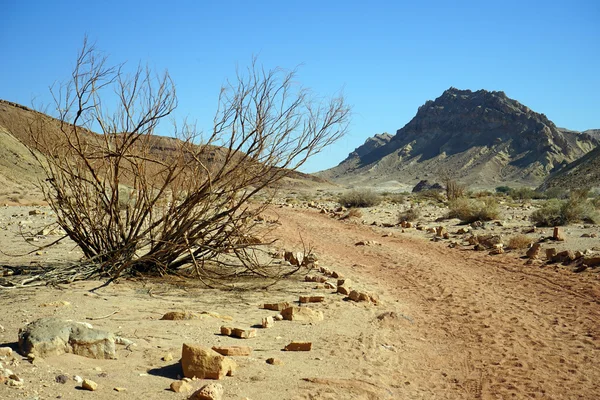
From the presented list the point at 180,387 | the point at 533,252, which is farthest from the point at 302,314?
the point at 533,252

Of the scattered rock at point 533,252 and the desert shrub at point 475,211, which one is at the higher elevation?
the desert shrub at point 475,211

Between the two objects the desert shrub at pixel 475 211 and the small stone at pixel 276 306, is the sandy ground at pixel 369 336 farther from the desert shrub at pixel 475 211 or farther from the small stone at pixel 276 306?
the desert shrub at pixel 475 211

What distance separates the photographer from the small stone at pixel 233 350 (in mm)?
5543

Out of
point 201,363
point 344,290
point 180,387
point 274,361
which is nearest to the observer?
point 180,387

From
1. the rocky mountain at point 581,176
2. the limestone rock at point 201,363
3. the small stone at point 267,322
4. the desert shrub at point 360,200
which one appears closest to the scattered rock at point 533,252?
the small stone at point 267,322

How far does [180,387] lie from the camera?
4656 mm

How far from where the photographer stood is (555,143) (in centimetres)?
9512

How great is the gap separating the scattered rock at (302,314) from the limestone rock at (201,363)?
7.88ft

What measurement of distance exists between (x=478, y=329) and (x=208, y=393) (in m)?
4.33

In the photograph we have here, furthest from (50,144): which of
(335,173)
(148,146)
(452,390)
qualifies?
(335,173)

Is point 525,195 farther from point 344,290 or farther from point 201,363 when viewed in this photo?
point 201,363

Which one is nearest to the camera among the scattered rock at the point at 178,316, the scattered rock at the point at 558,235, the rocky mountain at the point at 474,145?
the scattered rock at the point at 178,316

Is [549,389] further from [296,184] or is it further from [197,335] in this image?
[296,184]

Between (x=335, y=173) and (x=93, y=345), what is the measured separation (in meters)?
128
